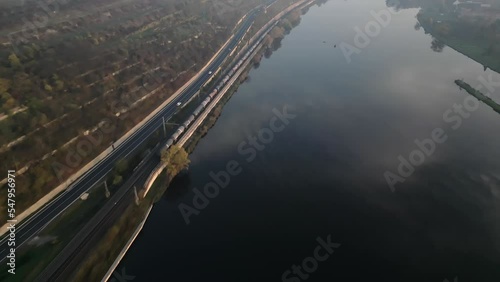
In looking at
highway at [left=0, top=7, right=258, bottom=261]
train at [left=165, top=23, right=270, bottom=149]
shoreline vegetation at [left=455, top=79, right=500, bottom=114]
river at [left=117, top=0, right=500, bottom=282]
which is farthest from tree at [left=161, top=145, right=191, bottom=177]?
shoreline vegetation at [left=455, top=79, right=500, bottom=114]

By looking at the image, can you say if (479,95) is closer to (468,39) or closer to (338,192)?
(468,39)

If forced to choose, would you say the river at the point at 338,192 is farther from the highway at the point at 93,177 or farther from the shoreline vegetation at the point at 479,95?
the highway at the point at 93,177

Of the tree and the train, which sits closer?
the tree

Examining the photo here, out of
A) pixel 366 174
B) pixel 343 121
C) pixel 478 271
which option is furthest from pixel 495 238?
pixel 343 121

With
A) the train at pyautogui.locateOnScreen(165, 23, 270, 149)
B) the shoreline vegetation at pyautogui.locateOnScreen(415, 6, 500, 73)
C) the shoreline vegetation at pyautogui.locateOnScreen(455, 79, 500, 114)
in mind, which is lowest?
the shoreline vegetation at pyautogui.locateOnScreen(455, 79, 500, 114)

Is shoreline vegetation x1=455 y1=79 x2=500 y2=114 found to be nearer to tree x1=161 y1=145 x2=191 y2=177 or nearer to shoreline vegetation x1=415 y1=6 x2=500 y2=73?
shoreline vegetation x1=415 y1=6 x2=500 y2=73

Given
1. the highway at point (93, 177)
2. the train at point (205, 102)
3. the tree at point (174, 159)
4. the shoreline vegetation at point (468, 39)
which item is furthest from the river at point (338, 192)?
the shoreline vegetation at point (468, 39)

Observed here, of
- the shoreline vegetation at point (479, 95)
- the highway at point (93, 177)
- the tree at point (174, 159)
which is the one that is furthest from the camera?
the shoreline vegetation at point (479, 95)
